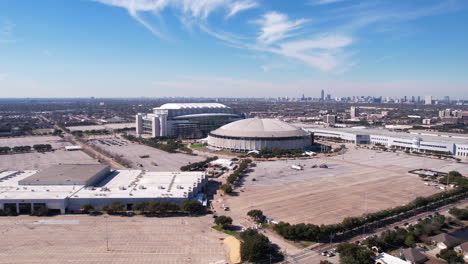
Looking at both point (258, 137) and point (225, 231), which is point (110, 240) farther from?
point (258, 137)

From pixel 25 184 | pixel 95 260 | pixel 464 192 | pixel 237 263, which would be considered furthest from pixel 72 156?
pixel 464 192

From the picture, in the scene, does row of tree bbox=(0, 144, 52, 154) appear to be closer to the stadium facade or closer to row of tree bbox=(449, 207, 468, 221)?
the stadium facade

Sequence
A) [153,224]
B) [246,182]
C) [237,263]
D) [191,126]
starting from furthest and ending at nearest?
[191,126], [246,182], [153,224], [237,263]

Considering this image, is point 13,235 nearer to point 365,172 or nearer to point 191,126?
point 365,172

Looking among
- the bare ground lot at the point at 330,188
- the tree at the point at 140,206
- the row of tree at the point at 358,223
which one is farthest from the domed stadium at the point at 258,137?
the tree at the point at 140,206

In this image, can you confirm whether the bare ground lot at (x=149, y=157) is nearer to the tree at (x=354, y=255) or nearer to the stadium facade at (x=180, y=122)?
the stadium facade at (x=180, y=122)

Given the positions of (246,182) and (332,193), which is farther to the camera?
(246,182)

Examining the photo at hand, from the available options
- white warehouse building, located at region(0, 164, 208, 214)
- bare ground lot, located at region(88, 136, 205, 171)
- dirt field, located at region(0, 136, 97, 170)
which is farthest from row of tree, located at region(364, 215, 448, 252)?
dirt field, located at region(0, 136, 97, 170)
